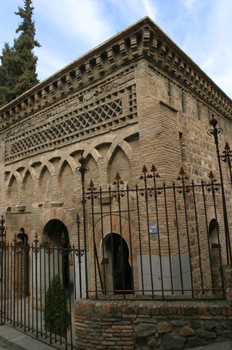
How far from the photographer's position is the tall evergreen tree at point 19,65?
13.0 m

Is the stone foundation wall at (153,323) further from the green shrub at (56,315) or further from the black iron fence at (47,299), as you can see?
the green shrub at (56,315)

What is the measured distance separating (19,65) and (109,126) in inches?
390

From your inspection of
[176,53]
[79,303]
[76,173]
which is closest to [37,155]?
[76,173]

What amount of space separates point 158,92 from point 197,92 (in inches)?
97.0

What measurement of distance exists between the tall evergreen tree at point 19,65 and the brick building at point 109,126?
12.6 ft

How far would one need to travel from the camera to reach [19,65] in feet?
44.5

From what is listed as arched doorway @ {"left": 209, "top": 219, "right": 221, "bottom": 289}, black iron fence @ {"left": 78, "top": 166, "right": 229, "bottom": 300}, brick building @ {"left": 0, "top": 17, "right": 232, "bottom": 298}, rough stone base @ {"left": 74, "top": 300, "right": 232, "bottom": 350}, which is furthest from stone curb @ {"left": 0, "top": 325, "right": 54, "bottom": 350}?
arched doorway @ {"left": 209, "top": 219, "right": 221, "bottom": 289}

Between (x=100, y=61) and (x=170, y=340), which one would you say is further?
(x=100, y=61)

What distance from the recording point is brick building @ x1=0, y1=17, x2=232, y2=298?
19.1ft

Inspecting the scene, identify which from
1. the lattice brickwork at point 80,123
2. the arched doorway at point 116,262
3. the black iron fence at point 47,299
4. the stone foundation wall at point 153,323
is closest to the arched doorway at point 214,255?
the arched doorway at point 116,262

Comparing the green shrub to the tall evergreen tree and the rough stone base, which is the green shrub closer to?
the rough stone base

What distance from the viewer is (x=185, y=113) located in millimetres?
6988

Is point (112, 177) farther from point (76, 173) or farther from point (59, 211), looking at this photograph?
point (59, 211)

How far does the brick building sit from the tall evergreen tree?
3838 millimetres
